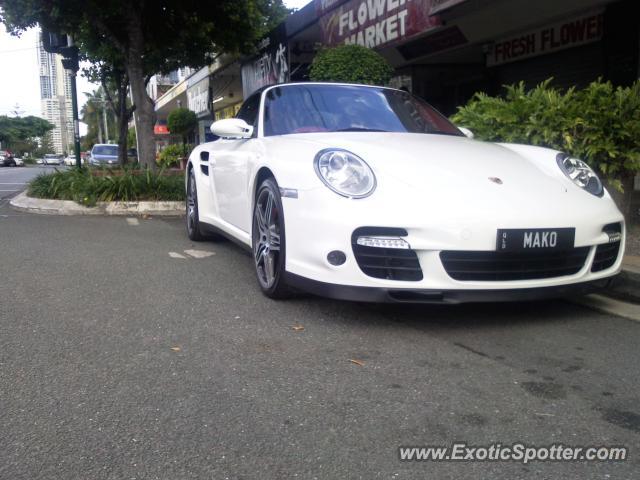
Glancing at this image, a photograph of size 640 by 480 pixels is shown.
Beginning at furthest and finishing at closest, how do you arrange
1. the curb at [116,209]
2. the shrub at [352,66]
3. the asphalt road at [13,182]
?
the asphalt road at [13,182] → the curb at [116,209] → the shrub at [352,66]

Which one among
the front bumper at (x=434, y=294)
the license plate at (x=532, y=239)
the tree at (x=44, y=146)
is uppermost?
the tree at (x=44, y=146)

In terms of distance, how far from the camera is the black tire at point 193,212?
20.5 feet

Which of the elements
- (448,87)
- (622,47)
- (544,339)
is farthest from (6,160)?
(544,339)

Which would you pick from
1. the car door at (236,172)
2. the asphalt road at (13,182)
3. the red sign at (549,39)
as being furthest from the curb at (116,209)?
the red sign at (549,39)

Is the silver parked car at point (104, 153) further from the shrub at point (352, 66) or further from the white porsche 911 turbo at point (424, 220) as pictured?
the white porsche 911 turbo at point (424, 220)

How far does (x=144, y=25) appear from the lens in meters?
12.4

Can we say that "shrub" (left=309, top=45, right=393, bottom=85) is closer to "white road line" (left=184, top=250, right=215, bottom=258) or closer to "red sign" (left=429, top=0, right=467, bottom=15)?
"red sign" (left=429, top=0, right=467, bottom=15)

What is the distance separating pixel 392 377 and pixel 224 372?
2.46 ft

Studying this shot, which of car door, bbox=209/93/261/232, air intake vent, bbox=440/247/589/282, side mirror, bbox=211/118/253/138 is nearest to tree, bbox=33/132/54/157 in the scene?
car door, bbox=209/93/261/232

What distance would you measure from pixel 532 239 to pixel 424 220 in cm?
57

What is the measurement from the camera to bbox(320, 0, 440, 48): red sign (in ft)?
32.9

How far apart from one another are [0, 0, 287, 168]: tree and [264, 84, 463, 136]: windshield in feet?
23.8

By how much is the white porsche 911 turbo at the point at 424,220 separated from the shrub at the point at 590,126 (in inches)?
39.9

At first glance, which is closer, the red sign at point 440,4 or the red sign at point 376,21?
the red sign at point 440,4
